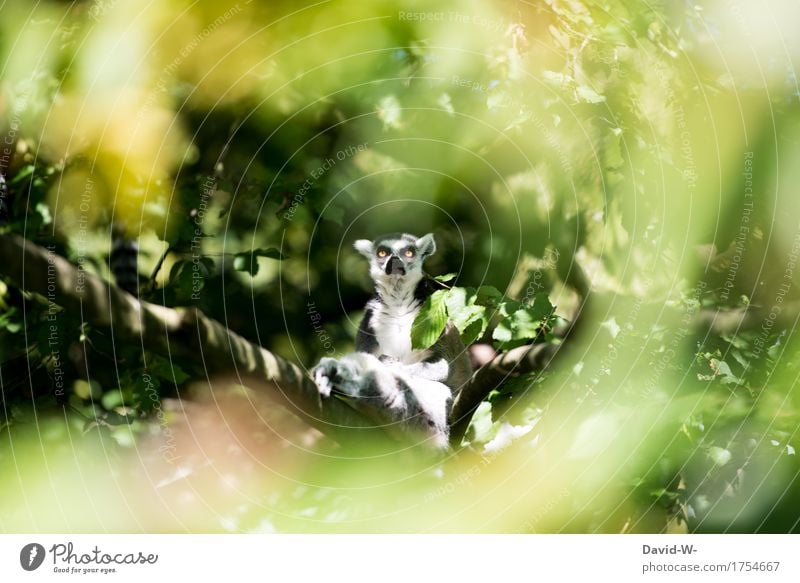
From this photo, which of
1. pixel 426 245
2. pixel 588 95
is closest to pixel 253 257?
pixel 426 245

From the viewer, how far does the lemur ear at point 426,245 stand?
4.36 ft

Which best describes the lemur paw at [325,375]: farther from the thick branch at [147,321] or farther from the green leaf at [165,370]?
the green leaf at [165,370]

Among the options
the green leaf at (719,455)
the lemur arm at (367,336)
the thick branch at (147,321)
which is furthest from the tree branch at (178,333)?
the green leaf at (719,455)

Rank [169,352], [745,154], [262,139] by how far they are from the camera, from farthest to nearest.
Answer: [745,154]
[262,139]
[169,352]

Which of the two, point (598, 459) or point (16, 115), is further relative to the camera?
point (598, 459)

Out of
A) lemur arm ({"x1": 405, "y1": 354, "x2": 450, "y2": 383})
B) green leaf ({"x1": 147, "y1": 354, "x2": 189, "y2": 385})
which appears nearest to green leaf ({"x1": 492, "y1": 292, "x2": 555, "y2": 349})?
lemur arm ({"x1": 405, "y1": 354, "x2": 450, "y2": 383})

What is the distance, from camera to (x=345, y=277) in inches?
52.5

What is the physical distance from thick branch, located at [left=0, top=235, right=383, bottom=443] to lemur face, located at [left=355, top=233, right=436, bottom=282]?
0.84 ft

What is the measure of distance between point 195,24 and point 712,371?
1035mm

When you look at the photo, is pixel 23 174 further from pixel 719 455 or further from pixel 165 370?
pixel 719 455

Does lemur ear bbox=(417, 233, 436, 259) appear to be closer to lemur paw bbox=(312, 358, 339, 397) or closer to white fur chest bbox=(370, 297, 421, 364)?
white fur chest bbox=(370, 297, 421, 364)

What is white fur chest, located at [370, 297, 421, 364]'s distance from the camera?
136 cm

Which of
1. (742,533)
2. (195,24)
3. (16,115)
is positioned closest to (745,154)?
(742,533)

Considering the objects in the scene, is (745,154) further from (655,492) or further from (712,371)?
(655,492)
